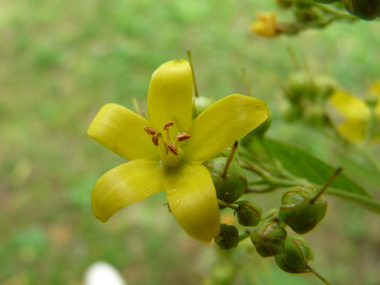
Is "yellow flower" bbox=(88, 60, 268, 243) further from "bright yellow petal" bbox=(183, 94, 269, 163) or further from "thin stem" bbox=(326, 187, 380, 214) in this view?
"thin stem" bbox=(326, 187, 380, 214)

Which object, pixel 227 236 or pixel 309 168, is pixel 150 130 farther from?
pixel 309 168

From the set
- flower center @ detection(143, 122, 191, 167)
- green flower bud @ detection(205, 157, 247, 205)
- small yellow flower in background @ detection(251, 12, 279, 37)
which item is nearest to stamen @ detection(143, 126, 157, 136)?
flower center @ detection(143, 122, 191, 167)

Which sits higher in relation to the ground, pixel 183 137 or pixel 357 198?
pixel 183 137

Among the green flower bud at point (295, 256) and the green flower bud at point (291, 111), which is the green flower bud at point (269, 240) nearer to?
the green flower bud at point (295, 256)

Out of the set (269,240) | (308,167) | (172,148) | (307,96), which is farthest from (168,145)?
(307,96)

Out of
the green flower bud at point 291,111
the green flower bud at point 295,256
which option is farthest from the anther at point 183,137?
the green flower bud at point 291,111

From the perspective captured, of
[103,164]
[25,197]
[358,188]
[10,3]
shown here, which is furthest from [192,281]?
[10,3]

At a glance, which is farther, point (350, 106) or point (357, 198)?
point (350, 106)
